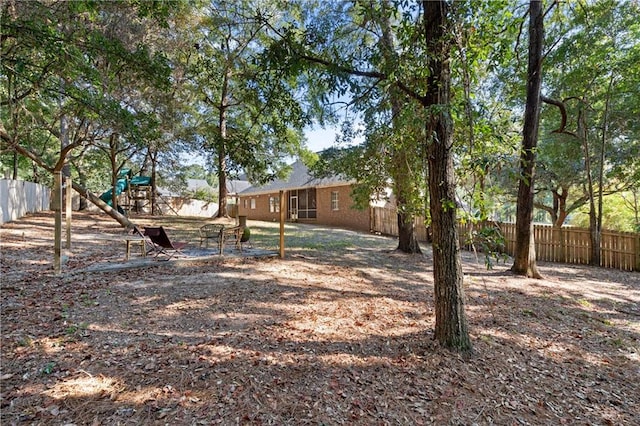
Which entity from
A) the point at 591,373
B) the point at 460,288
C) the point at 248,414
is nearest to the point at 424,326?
the point at 460,288

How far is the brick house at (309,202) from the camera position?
754 inches

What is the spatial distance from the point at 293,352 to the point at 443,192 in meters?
2.36

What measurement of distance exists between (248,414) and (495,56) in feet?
13.4

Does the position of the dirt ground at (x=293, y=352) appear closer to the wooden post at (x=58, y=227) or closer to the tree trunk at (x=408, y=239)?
the wooden post at (x=58, y=227)

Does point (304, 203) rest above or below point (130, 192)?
below

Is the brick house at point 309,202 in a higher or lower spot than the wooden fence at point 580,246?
higher

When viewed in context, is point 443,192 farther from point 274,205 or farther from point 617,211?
point 274,205

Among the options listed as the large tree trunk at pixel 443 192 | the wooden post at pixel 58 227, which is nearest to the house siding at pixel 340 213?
the wooden post at pixel 58 227

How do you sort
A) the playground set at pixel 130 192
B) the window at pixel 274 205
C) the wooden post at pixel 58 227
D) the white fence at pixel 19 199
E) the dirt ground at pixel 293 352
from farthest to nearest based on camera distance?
the window at pixel 274 205 → the playground set at pixel 130 192 → the white fence at pixel 19 199 → the wooden post at pixel 58 227 → the dirt ground at pixel 293 352

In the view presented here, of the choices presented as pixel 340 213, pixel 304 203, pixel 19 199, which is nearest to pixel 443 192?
pixel 340 213

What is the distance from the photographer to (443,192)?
343cm

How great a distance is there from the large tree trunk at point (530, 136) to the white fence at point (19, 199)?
16.9 meters

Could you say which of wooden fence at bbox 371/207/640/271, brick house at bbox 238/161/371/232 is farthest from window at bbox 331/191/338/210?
wooden fence at bbox 371/207/640/271

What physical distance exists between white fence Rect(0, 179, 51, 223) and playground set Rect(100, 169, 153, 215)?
3448 millimetres
